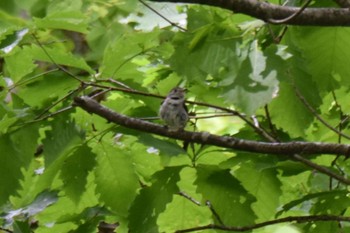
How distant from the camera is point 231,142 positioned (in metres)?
2.07

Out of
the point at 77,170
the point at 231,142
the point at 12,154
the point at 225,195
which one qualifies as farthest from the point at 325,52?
the point at 12,154

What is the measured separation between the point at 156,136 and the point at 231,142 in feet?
1.68

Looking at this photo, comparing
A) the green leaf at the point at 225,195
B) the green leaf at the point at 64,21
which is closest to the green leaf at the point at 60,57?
the green leaf at the point at 64,21

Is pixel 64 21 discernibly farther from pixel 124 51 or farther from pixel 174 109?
pixel 174 109

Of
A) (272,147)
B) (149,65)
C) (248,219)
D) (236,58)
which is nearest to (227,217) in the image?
(248,219)

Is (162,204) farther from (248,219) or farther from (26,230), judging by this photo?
(26,230)

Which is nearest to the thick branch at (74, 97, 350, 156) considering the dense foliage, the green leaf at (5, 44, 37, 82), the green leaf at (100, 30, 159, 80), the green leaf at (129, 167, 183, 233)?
the dense foliage

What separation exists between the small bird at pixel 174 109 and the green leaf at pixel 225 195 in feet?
1.30

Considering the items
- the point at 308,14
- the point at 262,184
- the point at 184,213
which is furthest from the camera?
the point at 184,213

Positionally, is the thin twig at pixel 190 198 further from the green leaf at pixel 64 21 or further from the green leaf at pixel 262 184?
the green leaf at pixel 64 21

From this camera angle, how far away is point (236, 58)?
1886mm

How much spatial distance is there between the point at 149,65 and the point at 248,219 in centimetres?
105

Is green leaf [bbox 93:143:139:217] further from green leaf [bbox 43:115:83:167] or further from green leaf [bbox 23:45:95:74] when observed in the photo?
green leaf [bbox 23:45:95:74]

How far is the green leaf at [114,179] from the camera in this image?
8.02 ft
